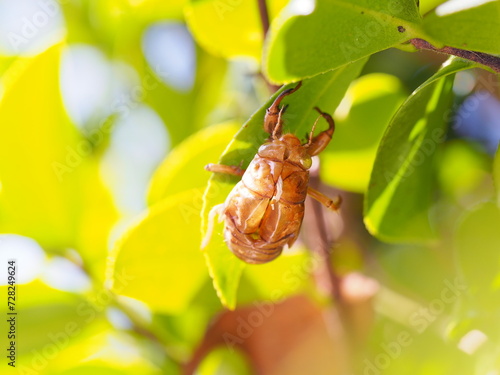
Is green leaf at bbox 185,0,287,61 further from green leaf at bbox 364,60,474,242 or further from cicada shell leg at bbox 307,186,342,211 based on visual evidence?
green leaf at bbox 364,60,474,242

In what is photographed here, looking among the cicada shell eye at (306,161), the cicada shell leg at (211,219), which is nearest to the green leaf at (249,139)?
the cicada shell leg at (211,219)

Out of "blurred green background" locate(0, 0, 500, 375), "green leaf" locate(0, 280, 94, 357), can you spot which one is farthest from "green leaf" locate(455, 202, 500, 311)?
"green leaf" locate(0, 280, 94, 357)

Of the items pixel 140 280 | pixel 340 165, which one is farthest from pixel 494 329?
pixel 140 280

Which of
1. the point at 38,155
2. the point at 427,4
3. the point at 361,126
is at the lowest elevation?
the point at 38,155

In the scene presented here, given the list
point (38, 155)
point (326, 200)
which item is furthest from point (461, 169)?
point (38, 155)

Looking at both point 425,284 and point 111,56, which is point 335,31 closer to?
point 425,284

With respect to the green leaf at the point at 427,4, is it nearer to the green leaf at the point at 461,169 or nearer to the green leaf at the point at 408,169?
the green leaf at the point at 408,169

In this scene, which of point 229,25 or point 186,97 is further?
point 186,97

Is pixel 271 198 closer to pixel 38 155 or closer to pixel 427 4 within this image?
pixel 427 4
